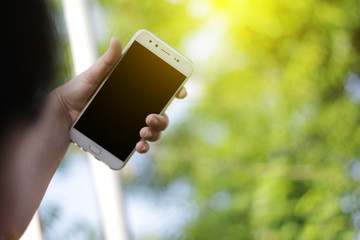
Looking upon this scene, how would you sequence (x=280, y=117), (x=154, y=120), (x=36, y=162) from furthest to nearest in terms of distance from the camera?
(x=280, y=117) < (x=154, y=120) < (x=36, y=162)

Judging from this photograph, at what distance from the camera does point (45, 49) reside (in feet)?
1.22

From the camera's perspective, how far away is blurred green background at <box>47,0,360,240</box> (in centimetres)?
178

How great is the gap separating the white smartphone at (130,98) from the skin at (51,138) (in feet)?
0.08

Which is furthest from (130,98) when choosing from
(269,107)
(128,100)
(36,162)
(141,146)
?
(269,107)

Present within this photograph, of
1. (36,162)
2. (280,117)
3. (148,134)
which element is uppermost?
(280,117)

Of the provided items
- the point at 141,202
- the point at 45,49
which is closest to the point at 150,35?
the point at 45,49

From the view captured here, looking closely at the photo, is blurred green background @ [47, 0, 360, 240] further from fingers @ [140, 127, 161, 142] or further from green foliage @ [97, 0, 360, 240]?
fingers @ [140, 127, 161, 142]

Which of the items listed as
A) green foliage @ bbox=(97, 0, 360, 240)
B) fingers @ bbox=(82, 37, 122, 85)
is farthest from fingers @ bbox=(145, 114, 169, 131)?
green foliage @ bbox=(97, 0, 360, 240)

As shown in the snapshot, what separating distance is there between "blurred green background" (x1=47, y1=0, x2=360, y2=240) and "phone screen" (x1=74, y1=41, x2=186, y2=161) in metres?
0.91

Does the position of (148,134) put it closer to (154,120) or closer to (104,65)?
(154,120)

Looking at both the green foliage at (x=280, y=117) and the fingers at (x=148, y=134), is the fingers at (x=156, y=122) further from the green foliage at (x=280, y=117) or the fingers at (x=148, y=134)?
the green foliage at (x=280, y=117)

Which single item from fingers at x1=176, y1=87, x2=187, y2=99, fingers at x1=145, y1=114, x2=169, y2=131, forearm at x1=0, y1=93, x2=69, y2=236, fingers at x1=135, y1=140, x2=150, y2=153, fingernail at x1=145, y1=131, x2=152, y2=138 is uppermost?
fingers at x1=176, y1=87, x2=187, y2=99

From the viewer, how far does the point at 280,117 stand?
1.88 meters

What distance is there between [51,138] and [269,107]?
4.39 feet
